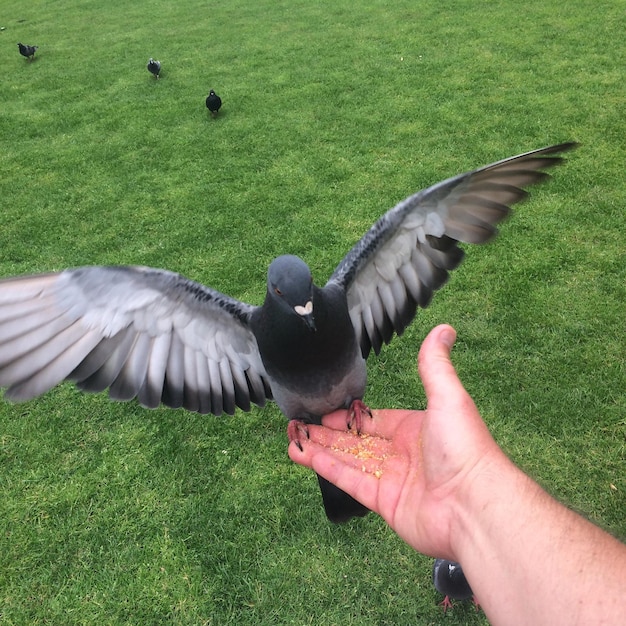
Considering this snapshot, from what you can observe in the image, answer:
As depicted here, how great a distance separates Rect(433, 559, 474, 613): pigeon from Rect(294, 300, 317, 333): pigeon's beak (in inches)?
63.6

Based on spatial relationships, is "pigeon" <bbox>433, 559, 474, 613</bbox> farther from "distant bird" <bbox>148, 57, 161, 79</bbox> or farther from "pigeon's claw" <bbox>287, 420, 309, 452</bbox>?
"distant bird" <bbox>148, 57, 161, 79</bbox>

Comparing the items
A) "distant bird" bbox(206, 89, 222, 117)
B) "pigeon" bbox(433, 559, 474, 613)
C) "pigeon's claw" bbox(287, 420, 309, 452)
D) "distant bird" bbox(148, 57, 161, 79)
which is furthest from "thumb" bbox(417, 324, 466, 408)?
"distant bird" bbox(148, 57, 161, 79)

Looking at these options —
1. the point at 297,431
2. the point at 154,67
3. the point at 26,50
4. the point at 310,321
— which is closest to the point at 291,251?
the point at 297,431

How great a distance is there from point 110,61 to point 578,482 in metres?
12.1

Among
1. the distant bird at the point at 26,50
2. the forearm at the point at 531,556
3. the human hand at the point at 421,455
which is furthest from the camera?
the distant bird at the point at 26,50

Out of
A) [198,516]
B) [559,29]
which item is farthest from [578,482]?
[559,29]

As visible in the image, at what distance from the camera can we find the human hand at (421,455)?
81.6 inches

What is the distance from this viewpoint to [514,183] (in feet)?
8.04

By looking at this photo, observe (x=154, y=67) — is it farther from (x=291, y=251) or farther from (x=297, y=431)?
(x=297, y=431)

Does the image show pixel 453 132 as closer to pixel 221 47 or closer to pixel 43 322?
pixel 43 322

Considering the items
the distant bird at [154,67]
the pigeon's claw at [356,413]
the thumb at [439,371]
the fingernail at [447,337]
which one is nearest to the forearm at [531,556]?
the thumb at [439,371]

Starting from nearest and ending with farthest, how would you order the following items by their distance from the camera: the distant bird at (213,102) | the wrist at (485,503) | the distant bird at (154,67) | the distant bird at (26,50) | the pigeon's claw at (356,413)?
the wrist at (485,503)
the pigeon's claw at (356,413)
the distant bird at (213,102)
the distant bird at (154,67)
the distant bird at (26,50)

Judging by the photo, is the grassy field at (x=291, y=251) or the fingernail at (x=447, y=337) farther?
the grassy field at (x=291, y=251)

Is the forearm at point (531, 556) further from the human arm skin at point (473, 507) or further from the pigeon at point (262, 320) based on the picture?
the pigeon at point (262, 320)
